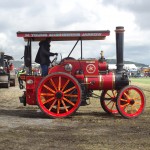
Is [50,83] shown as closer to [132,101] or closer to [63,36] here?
[63,36]

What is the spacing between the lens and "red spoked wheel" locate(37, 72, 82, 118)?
8914mm

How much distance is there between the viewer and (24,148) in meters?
5.46

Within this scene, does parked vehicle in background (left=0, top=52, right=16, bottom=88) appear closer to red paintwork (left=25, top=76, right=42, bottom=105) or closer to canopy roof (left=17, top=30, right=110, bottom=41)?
red paintwork (left=25, top=76, right=42, bottom=105)

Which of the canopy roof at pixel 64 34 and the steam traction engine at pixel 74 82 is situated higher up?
the canopy roof at pixel 64 34

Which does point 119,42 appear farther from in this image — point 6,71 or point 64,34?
point 6,71

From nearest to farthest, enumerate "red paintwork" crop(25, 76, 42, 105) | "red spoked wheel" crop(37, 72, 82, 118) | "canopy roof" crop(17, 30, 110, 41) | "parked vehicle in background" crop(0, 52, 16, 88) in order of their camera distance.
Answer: "red spoked wheel" crop(37, 72, 82, 118)
"canopy roof" crop(17, 30, 110, 41)
"red paintwork" crop(25, 76, 42, 105)
"parked vehicle in background" crop(0, 52, 16, 88)

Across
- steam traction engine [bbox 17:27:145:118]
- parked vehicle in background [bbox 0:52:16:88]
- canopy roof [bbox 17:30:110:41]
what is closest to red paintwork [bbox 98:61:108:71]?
steam traction engine [bbox 17:27:145:118]

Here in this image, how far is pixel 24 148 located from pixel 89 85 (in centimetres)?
399

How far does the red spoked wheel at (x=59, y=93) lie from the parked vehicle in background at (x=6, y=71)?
1512 cm

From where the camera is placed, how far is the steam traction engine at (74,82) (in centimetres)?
895

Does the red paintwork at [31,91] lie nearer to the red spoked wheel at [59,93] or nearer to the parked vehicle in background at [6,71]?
the red spoked wheel at [59,93]

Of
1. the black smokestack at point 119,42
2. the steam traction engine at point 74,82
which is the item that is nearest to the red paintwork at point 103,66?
the steam traction engine at point 74,82

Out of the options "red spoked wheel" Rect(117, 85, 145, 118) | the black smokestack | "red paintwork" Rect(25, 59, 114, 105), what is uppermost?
the black smokestack

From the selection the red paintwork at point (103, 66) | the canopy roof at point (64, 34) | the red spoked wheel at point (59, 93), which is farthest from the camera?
the red paintwork at point (103, 66)
